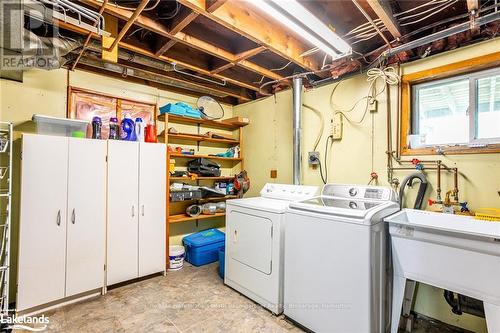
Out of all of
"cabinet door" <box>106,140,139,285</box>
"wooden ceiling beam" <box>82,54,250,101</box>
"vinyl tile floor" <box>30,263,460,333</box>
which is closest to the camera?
"vinyl tile floor" <box>30,263,460,333</box>

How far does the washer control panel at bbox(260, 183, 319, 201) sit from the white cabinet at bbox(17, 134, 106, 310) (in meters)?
1.86

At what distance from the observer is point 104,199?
8.20 ft

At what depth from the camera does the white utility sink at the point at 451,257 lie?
1373mm

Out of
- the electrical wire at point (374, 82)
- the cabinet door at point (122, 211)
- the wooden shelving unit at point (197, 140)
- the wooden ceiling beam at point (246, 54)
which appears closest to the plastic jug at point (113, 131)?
the cabinet door at point (122, 211)

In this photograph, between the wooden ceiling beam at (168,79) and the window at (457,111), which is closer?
the window at (457,111)

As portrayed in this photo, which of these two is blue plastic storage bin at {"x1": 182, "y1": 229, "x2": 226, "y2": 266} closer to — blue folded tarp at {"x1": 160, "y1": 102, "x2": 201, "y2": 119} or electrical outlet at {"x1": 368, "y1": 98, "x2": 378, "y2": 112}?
blue folded tarp at {"x1": 160, "y1": 102, "x2": 201, "y2": 119}

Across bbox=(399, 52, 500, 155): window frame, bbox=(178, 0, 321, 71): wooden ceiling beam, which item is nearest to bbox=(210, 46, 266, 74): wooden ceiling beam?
bbox=(178, 0, 321, 71): wooden ceiling beam

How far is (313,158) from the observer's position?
9.64 feet

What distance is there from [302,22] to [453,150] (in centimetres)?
164

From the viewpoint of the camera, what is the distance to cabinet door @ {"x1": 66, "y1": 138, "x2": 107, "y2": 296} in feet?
7.54

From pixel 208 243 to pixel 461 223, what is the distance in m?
2.76

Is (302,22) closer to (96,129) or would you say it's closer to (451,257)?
(451,257)

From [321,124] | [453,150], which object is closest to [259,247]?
[321,124]

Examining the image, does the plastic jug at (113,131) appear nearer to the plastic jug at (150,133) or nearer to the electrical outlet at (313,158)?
the plastic jug at (150,133)
